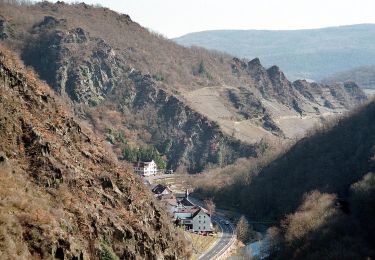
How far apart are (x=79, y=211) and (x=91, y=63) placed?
135 metres

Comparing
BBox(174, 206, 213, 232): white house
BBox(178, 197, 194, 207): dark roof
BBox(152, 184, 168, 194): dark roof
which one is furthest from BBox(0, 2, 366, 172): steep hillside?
BBox(174, 206, 213, 232): white house

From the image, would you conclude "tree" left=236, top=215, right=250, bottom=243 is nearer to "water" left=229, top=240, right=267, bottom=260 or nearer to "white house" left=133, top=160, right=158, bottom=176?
"water" left=229, top=240, right=267, bottom=260

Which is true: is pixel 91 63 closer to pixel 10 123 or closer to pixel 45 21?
pixel 45 21

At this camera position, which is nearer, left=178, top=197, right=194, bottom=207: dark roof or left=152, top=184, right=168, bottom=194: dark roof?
left=178, top=197, right=194, bottom=207: dark roof

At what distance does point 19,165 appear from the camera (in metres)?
31.7

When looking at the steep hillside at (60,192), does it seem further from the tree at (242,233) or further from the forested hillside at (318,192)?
the tree at (242,233)

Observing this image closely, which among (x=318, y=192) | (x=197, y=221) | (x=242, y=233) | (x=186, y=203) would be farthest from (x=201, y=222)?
(x=318, y=192)

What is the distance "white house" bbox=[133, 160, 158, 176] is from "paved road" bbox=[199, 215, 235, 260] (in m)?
36.5

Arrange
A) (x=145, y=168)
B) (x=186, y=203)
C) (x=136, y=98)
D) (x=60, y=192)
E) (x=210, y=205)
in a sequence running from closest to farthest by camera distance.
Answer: (x=60, y=192)
(x=186, y=203)
(x=210, y=205)
(x=145, y=168)
(x=136, y=98)

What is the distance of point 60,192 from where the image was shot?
32594mm

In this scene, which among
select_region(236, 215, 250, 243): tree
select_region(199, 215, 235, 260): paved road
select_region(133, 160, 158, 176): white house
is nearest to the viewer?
select_region(199, 215, 235, 260): paved road

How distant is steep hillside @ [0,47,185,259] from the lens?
26.5 m

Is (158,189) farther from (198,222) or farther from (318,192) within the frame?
(318,192)

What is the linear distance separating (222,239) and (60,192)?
51.5 metres
